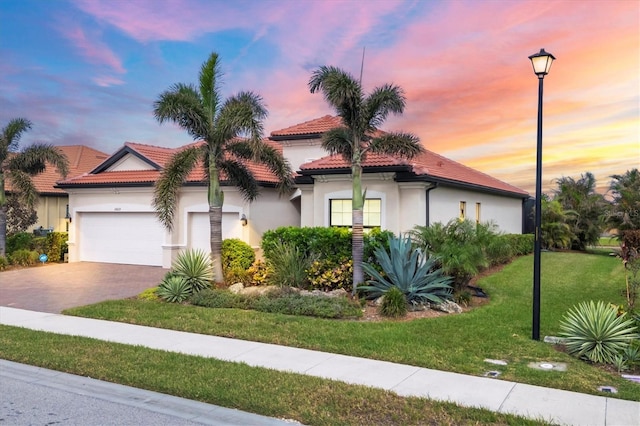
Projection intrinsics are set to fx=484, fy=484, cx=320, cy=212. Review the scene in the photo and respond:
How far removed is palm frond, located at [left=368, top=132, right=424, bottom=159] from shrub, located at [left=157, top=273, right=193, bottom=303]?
582 cm

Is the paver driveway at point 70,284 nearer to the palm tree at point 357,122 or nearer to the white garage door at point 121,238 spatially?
the white garage door at point 121,238

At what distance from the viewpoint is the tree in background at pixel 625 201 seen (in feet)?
67.8

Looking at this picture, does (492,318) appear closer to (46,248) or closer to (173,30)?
(173,30)

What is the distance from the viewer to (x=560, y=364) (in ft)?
22.4

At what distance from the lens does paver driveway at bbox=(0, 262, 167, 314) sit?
12.2 m

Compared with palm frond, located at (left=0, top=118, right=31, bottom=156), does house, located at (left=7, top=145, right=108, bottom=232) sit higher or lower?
lower

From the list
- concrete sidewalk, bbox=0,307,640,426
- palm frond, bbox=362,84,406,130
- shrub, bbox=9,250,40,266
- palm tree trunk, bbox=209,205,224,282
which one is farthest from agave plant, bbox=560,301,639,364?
shrub, bbox=9,250,40,266

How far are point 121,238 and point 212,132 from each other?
29.9 feet

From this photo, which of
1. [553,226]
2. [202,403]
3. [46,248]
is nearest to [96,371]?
[202,403]

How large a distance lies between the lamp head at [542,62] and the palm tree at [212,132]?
685 cm

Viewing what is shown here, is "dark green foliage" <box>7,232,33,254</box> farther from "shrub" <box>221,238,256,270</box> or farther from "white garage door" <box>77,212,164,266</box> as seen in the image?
"shrub" <box>221,238,256,270</box>

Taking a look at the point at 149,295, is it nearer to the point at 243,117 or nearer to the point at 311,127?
the point at 243,117

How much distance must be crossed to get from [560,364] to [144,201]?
16.3 m

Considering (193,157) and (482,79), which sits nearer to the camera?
(193,157)
